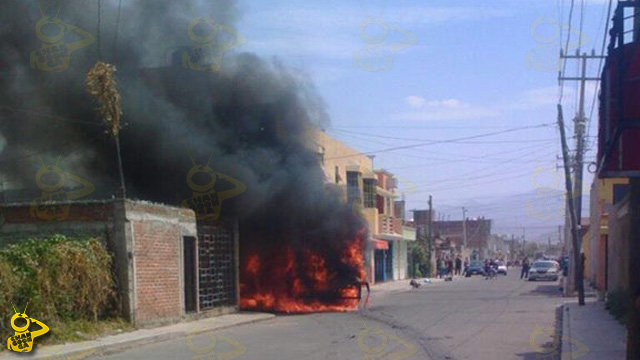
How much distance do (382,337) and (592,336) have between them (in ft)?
12.9

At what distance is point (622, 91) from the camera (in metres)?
7.80

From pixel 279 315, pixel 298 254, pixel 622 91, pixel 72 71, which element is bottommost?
pixel 279 315

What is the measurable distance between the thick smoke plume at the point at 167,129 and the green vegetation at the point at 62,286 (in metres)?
7.78

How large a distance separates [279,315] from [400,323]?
593cm

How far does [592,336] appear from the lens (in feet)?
52.3

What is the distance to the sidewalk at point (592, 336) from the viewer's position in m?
13.3

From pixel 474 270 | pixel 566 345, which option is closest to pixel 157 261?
pixel 566 345

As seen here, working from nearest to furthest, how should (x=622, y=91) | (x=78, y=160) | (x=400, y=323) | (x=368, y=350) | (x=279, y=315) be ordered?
(x=622, y=91), (x=368, y=350), (x=400, y=323), (x=279, y=315), (x=78, y=160)

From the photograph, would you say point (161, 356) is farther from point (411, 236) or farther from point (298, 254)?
point (411, 236)

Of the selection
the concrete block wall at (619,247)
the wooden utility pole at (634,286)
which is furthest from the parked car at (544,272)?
the wooden utility pole at (634,286)

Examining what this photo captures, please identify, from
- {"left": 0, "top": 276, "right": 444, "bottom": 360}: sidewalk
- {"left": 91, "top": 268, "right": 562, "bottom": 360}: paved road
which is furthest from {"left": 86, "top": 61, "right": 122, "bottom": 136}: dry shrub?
{"left": 91, "top": 268, "right": 562, "bottom": 360}: paved road

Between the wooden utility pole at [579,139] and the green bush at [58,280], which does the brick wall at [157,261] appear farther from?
the wooden utility pole at [579,139]

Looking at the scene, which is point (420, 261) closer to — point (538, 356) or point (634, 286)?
point (538, 356)

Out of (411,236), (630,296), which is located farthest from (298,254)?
(411,236)
